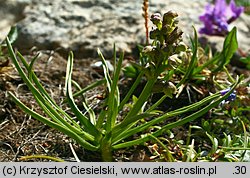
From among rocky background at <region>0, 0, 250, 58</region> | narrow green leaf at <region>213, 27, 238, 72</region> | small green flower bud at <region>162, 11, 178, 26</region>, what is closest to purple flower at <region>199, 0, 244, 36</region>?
rocky background at <region>0, 0, 250, 58</region>

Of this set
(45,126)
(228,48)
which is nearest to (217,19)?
(228,48)

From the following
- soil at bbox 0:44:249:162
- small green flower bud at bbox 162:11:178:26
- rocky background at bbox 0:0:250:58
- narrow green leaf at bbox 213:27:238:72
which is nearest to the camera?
small green flower bud at bbox 162:11:178:26

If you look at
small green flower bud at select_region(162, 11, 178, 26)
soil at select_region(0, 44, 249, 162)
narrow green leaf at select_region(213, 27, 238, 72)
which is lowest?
soil at select_region(0, 44, 249, 162)

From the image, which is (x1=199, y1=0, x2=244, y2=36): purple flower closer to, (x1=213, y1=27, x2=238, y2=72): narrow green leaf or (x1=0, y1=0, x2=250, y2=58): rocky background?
(x1=0, y1=0, x2=250, y2=58): rocky background

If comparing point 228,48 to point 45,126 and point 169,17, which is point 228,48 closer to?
point 169,17

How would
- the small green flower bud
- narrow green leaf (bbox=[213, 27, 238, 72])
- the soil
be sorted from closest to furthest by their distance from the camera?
the small green flower bud
the soil
narrow green leaf (bbox=[213, 27, 238, 72])

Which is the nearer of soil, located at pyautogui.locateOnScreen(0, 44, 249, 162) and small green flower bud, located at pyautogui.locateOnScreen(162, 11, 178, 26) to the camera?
small green flower bud, located at pyautogui.locateOnScreen(162, 11, 178, 26)

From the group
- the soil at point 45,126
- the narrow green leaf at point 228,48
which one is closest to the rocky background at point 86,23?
the soil at point 45,126
